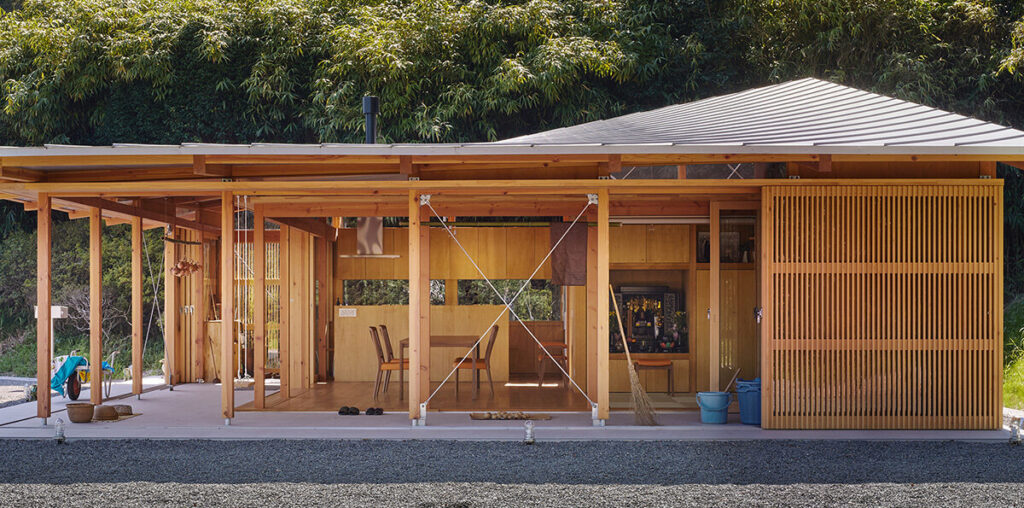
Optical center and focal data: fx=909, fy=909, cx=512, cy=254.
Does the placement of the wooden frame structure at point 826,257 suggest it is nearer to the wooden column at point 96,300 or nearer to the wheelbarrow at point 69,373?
the wooden column at point 96,300

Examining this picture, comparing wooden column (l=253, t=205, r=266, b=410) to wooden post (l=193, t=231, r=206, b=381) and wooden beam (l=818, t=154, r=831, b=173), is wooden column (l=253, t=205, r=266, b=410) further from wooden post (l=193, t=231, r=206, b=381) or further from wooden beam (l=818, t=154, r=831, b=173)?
wooden beam (l=818, t=154, r=831, b=173)

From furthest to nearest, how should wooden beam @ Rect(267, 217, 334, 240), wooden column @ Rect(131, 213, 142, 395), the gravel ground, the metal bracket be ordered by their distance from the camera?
wooden beam @ Rect(267, 217, 334, 240) < wooden column @ Rect(131, 213, 142, 395) < the metal bracket < the gravel ground

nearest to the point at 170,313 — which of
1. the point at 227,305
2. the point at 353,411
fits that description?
the point at 353,411

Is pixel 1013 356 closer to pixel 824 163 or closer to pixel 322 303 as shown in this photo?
pixel 824 163

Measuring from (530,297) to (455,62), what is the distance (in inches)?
162

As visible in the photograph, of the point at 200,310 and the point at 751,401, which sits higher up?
the point at 200,310

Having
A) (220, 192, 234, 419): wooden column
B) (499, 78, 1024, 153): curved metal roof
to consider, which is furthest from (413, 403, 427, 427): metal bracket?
(499, 78, 1024, 153): curved metal roof

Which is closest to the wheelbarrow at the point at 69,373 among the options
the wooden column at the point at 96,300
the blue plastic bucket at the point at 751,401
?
the wooden column at the point at 96,300

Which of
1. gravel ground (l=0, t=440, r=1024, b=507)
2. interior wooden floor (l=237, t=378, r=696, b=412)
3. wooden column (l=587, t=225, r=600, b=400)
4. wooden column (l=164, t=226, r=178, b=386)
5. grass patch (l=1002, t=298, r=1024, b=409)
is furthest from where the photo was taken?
wooden column (l=164, t=226, r=178, b=386)

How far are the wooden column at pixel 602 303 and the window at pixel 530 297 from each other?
5341mm

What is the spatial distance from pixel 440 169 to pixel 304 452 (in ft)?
9.29

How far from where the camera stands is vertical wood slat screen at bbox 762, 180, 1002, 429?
25.9 feet

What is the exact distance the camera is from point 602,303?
316 inches

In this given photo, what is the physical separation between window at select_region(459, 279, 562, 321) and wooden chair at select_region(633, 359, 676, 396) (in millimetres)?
2965
